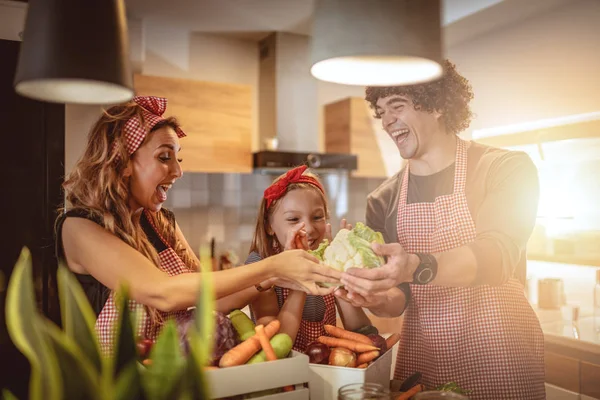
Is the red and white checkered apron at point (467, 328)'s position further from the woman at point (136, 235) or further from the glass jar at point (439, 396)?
the glass jar at point (439, 396)

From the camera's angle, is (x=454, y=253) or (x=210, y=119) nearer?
(x=454, y=253)


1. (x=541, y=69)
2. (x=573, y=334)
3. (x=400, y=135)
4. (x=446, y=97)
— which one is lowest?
(x=573, y=334)

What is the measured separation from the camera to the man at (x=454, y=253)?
1.35 meters

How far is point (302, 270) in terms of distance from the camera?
4.07 ft

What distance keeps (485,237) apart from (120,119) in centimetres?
104

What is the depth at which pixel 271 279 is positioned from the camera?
1.34 meters

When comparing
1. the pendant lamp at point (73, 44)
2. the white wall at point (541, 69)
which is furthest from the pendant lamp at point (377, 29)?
the white wall at point (541, 69)

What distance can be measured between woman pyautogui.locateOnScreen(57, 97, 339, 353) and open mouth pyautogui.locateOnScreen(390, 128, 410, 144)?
0.52 metres

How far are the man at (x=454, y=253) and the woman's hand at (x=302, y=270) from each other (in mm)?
42

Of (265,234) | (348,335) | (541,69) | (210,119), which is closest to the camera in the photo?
(348,335)

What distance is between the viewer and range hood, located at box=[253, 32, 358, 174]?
378cm

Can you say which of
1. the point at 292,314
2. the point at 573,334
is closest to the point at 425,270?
the point at 292,314

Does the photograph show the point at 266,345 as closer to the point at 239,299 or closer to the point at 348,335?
the point at 348,335

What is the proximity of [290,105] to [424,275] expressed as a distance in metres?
2.78
